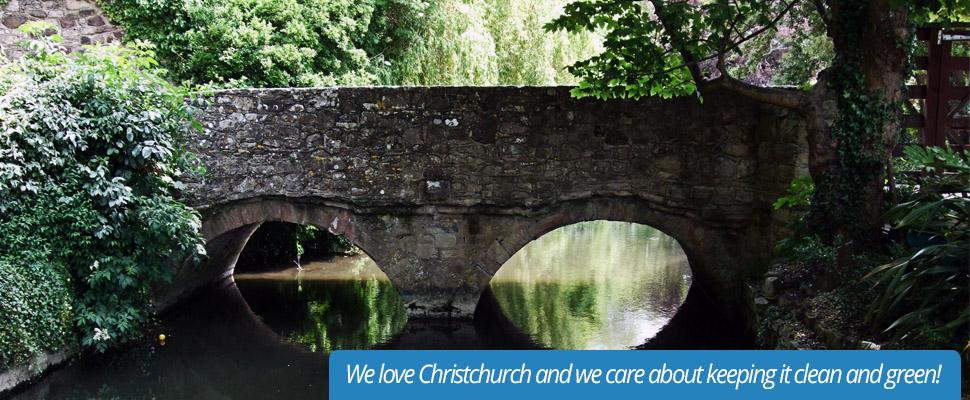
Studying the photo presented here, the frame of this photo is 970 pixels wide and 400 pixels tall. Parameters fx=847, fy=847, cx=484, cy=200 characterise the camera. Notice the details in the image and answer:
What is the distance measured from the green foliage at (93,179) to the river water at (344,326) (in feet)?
2.07

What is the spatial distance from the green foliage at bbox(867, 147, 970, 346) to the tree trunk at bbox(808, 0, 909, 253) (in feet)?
1.62

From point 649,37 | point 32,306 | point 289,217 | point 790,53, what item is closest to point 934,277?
point 649,37

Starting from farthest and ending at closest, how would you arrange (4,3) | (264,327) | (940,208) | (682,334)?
(4,3), (264,327), (682,334), (940,208)

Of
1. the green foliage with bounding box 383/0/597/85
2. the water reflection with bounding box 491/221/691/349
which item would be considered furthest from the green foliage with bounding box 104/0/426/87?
the water reflection with bounding box 491/221/691/349

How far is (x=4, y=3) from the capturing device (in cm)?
1093

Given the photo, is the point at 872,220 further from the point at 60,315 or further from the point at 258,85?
the point at 258,85

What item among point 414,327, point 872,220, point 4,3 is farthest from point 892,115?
point 4,3

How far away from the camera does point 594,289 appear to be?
10.6 metres

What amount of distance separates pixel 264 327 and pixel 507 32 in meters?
6.56

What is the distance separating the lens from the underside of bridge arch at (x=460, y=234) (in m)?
8.43

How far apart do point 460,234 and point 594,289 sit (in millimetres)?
2689

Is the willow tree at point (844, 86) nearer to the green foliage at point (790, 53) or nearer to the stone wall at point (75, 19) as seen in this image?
the green foliage at point (790, 53)

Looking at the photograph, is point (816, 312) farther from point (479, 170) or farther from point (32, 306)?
point (32, 306)

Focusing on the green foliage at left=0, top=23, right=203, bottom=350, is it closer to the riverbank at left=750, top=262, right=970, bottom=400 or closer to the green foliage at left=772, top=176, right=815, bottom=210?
the riverbank at left=750, top=262, right=970, bottom=400
